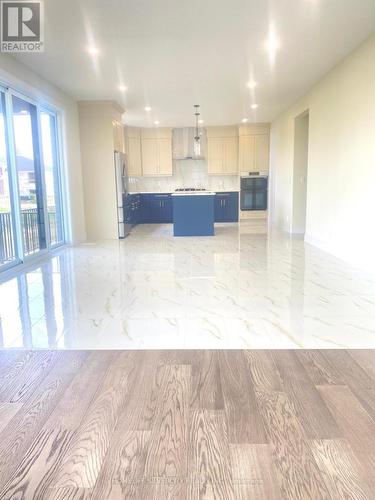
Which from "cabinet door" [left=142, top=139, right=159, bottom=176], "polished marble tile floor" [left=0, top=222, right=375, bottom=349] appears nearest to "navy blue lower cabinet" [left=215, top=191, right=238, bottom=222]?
"cabinet door" [left=142, top=139, right=159, bottom=176]


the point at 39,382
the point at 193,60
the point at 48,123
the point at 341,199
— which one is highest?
the point at 193,60

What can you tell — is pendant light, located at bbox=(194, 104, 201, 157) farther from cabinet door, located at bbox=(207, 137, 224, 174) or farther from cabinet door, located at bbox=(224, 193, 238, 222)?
cabinet door, located at bbox=(224, 193, 238, 222)

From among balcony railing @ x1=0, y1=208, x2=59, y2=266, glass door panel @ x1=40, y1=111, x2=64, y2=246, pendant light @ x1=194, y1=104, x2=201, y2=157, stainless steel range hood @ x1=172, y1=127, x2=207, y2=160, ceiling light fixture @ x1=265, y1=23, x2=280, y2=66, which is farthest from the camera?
stainless steel range hood @ x1=172, y1=127, x2=207, y2=160

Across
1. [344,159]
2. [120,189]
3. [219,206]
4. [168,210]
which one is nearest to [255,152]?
[219,206]

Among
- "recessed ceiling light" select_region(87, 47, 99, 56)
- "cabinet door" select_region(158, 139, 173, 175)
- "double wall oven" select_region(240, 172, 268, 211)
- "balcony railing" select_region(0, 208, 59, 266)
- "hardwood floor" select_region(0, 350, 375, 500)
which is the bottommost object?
"hardwood floor" select_region(0, 350, 375, 500)

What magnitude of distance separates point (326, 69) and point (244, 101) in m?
2.29

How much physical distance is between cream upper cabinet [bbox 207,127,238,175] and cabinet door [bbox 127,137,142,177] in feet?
6.90

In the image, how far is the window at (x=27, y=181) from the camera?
5.03 m

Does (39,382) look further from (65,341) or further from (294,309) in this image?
(294,309)

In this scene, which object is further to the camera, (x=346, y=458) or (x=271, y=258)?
(x=271, y=258)

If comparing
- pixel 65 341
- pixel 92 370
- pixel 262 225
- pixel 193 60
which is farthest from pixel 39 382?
pixel 262 225

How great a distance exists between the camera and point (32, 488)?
1385mm

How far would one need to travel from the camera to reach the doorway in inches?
311

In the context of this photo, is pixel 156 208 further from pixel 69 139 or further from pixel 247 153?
pixel 69 139
